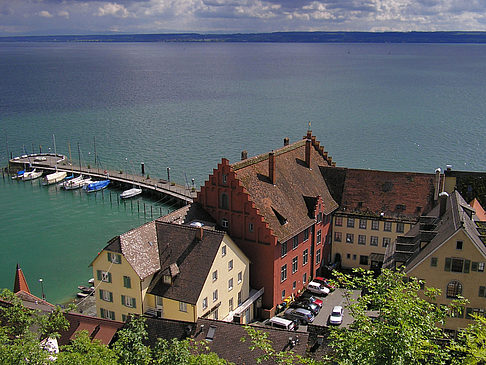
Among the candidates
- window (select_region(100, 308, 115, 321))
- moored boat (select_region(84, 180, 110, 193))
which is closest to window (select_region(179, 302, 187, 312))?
window (select_region(100, 308, 115, 321))

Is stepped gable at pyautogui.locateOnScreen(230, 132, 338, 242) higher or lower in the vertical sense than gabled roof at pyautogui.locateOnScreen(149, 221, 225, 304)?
higher

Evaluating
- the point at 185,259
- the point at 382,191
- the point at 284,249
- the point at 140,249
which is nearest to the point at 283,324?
→ the point at 284,249

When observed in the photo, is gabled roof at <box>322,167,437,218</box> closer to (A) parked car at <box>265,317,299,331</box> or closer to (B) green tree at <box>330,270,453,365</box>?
(A) parked car at <box>265,317,299,331</box>

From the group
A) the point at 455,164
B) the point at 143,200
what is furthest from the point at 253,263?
the point at 455,164

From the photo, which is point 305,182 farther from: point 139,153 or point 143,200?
point 139,153

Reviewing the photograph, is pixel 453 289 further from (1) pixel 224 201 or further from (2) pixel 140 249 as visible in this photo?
(2) pixel 140 249

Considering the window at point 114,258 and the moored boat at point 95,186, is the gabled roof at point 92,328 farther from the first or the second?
the moored boat at point 95,186
